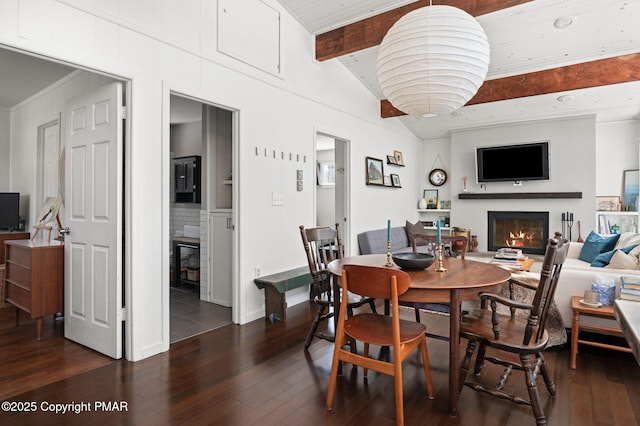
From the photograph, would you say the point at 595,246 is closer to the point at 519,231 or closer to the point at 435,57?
the point at 519,231

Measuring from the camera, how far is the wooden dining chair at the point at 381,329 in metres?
1.89

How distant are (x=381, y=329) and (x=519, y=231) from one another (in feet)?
18.1

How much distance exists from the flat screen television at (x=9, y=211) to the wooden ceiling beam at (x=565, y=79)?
6.48m

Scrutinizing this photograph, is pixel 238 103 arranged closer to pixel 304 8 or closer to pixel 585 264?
pixel 304 8

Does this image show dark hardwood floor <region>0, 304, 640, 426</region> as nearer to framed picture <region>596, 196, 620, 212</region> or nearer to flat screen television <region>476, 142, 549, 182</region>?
flat screen television <region>476, 142, 549, 182</region>

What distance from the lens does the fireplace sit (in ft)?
20.9

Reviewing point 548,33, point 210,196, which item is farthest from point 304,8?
point 548,33

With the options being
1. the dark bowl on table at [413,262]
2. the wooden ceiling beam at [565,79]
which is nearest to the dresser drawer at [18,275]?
the dark bowl on table at [413,262]

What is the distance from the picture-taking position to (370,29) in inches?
160

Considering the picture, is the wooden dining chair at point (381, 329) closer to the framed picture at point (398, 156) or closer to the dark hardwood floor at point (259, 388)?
the dark hardwood floor at point (259, 388)

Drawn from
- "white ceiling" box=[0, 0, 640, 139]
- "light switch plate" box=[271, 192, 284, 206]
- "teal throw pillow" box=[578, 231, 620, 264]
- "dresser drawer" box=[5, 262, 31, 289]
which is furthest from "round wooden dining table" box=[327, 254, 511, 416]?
"dresser drawer" box=[5, 262, 31, 289]

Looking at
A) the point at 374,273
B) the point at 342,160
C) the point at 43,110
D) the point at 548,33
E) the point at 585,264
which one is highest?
the point at 548,33

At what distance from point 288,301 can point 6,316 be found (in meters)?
2.91

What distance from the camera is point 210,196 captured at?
436cm
